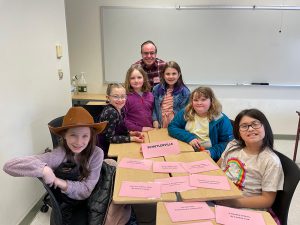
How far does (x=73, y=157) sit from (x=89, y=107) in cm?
114

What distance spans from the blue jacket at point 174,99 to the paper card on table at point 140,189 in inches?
48.1

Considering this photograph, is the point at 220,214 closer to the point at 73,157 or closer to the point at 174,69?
the point at 73,157

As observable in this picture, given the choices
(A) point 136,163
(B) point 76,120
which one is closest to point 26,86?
(B) point 76,120

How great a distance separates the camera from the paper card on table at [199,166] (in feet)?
5.45

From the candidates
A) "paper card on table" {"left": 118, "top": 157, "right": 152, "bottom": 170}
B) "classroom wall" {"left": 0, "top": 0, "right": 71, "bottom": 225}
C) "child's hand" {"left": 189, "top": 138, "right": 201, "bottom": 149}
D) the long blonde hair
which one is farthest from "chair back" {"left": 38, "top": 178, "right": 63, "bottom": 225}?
the long blonde hair

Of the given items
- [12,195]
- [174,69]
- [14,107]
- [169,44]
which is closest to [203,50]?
[169,44]

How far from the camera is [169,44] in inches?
158

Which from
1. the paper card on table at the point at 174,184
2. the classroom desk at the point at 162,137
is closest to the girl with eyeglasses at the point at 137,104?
the classroom desk at the point at 162,137

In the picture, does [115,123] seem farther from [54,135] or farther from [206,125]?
[206,125]

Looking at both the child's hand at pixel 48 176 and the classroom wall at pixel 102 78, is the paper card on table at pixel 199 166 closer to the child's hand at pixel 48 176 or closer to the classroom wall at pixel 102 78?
the child's hand at pixel 48 176

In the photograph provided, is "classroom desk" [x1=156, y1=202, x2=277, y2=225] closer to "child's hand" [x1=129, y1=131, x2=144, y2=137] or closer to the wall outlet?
"child's hand" [x1=129, y1=131, x2=144, y2=137]

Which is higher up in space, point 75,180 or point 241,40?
point 241,40

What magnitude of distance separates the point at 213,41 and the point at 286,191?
2.96 meters

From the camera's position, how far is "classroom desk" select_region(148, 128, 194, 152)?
2051 mm
